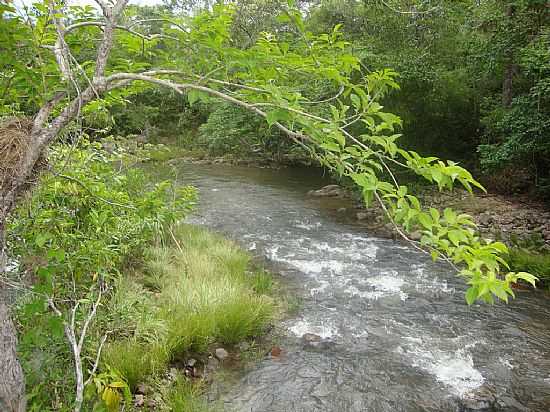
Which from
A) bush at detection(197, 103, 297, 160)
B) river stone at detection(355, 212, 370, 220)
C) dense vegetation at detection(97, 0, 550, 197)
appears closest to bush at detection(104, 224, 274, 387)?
dense vegetation at detection(97, 0, 550, 197)

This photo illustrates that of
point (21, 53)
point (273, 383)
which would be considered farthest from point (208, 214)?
point (21, 53)

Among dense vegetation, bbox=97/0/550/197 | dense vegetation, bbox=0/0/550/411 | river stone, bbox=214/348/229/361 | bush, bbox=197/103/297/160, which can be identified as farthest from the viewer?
bush, bbox=197/103/297/160

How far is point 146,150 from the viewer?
850 cm

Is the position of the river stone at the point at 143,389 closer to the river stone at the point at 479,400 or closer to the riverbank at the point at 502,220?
the river stone at the point at 479,400

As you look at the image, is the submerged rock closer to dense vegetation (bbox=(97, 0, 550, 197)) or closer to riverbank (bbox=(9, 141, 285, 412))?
dense vegetation (bbox=(97, 0, 550, 197))

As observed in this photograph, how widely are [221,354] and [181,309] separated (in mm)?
796

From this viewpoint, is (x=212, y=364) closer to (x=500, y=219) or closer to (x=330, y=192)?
(x=500, y=219)

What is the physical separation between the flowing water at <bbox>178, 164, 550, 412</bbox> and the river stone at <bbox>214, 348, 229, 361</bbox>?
367 mm

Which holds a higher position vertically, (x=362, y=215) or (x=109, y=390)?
(x=109, y=390)

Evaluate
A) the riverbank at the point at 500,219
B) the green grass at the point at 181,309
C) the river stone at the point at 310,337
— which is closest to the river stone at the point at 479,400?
the river stone at the point at 310,337

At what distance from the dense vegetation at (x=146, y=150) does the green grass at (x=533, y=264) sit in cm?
323

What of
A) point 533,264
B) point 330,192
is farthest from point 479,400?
point 330,192

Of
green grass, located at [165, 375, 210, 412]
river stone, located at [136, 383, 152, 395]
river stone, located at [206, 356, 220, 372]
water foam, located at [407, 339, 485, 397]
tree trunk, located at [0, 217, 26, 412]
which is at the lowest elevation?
river stone, located at [206, 356, 220, 372]

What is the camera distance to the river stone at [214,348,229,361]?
16.6ft
